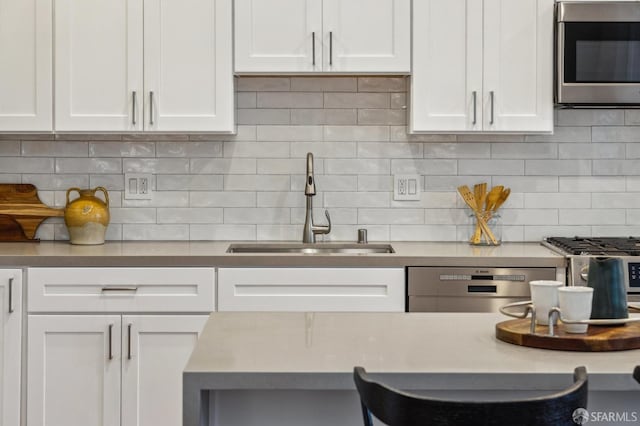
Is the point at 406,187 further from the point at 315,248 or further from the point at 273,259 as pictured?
the point at 273,259

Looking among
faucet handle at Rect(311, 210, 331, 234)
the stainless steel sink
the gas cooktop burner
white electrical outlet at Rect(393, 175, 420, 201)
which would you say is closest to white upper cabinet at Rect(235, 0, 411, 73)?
white electrical outlet at Rect(393, 175, 420, 201)

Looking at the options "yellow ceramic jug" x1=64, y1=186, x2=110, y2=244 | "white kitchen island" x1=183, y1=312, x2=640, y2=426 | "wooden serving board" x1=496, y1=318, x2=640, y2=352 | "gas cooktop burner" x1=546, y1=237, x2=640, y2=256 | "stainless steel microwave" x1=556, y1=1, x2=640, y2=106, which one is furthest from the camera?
"yellow ceramic jug" x1=64, y1=186, x2=110, y2=244

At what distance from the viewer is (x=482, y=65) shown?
3475mm

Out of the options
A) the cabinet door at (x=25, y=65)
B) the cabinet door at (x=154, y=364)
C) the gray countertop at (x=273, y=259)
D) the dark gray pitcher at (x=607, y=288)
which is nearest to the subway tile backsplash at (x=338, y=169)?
the cabinet door at (x=25, y=65)

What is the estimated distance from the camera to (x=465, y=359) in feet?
5.35

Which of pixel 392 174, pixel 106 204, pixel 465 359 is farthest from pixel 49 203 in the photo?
pixel 465 359

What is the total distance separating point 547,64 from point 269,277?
149 cm

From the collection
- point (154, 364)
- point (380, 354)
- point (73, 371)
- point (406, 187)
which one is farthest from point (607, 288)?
point (73, 371)

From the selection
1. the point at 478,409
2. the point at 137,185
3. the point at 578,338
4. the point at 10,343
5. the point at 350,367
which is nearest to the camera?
the point at 478,409

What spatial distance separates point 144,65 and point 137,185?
24.4 inches

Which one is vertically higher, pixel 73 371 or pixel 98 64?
pixel 98 64

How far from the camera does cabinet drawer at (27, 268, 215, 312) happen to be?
3.20m

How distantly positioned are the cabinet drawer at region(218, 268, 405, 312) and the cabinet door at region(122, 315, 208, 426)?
0.17 meters

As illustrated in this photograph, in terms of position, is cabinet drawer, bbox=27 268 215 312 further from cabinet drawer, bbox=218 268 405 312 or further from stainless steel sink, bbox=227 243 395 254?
stainless steel sink, bbox=227 243 395 254
